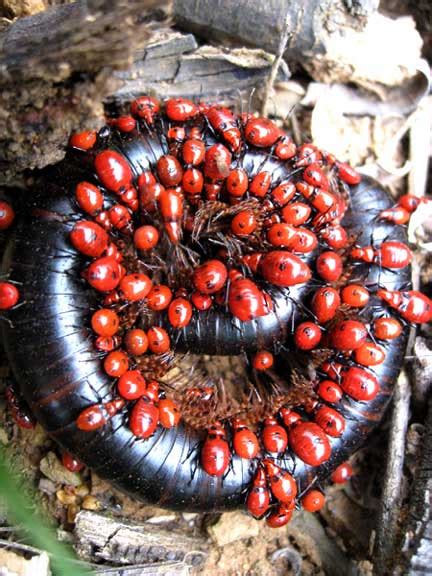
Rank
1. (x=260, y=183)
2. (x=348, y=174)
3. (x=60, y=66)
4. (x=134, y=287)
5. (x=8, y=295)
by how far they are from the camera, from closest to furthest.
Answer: (x=60, y=66) < (x=8, y=295) < (x=134, y=287) < (x=260, y=183) < (x=348, y=174)

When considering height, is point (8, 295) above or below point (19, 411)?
above

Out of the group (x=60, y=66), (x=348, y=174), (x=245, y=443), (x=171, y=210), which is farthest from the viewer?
(x=348, y=174)

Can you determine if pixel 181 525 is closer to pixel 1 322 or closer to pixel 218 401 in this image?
pixel 218 401

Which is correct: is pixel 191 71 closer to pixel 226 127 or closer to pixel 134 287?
pixel 226 127

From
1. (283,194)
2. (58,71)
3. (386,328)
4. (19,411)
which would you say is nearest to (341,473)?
(386,328)

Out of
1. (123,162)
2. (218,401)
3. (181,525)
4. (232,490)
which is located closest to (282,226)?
(123,162)

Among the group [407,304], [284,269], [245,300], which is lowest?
[407,304]

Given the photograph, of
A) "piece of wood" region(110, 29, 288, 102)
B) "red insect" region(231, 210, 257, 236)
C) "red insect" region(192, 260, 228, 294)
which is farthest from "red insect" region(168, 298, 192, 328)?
"piece of wood" region(110, 29, 288, 102)

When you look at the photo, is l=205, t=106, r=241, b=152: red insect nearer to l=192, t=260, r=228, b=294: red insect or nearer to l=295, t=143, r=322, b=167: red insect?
l=295, t=143, r=322, b=167: red insect
